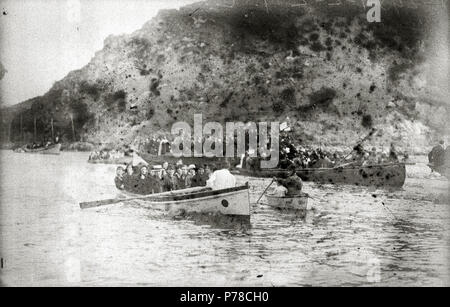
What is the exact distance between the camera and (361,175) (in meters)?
22.4

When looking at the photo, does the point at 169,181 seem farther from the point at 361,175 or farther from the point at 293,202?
the point at 361,175

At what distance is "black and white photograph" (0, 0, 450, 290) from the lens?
1184cm

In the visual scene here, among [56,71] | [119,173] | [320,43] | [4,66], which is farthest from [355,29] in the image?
[4,66]

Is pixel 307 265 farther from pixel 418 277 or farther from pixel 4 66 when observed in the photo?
pixel 4 66

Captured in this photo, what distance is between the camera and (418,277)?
35.7 ft

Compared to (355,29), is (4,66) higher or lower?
lower

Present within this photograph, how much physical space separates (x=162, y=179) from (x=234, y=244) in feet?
17.7

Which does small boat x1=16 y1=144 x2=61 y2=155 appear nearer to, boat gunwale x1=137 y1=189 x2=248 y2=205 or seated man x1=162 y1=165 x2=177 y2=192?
seated man x1=162 y1=165 x2=177 y2=192

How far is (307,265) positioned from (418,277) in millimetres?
2228

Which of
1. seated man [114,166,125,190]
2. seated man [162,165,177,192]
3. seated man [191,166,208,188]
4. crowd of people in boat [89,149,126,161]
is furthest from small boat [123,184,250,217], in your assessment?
crowd of people in boat [89,149,126,161]

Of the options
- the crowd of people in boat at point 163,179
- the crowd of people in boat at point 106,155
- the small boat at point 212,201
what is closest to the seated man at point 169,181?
the crowd of people in boat at point 163,179

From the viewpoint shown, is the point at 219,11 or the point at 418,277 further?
the point at 219,11

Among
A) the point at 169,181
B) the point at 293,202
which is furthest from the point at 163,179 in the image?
the point at 293,202

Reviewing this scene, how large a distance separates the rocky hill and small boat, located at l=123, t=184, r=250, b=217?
18.3 feet
